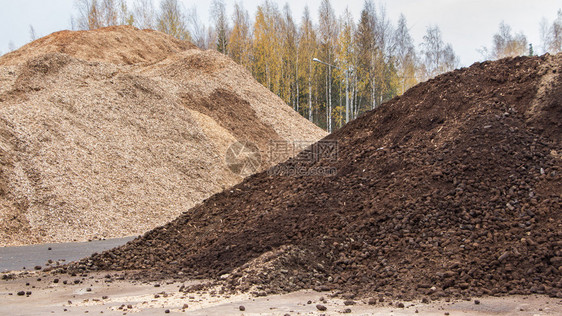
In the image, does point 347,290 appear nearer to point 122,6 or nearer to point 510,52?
point 510,52

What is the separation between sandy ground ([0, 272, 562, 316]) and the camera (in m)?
4.84

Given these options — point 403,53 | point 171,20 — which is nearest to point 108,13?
point 171,20

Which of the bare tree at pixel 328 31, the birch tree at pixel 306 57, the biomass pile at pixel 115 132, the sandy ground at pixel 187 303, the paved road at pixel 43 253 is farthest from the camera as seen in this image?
the birch tree at pixel 306 57

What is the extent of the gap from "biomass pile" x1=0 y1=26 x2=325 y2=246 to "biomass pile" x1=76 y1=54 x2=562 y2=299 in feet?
19.9

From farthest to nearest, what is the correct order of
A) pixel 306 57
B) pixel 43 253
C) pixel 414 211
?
pixel 306 57
pixel 43 253
pixel 414 211

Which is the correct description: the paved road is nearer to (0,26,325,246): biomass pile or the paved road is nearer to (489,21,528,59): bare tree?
(0,26,325,246): biomass pile

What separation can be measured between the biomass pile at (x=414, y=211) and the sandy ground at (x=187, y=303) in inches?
11.1

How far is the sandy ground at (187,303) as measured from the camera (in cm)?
484

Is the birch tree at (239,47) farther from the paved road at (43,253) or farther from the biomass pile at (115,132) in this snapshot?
the paved road at (43,253)

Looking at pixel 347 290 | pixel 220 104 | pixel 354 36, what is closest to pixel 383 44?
pixel 354 36

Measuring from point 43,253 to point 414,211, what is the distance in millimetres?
8027

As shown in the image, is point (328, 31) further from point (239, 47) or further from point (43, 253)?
point (43, 253)

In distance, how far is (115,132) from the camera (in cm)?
1864

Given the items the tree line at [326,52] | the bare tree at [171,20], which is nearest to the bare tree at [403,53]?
the tree line at [326,52]
